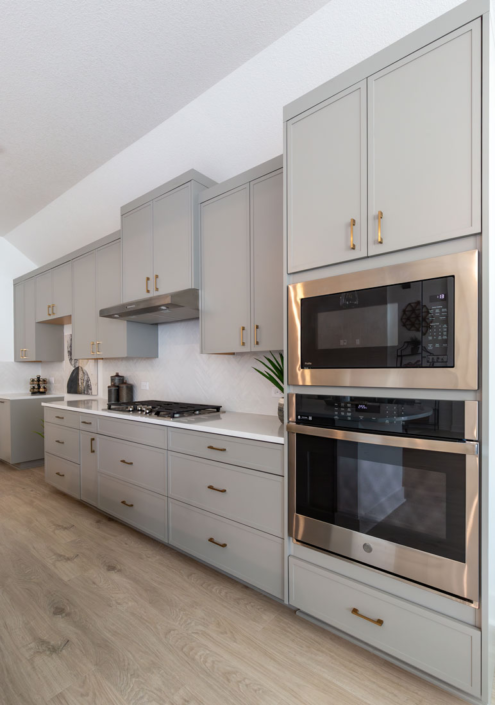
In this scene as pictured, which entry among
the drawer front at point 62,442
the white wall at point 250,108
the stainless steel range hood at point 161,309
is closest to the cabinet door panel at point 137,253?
the stainless steel range hood at point 161,309

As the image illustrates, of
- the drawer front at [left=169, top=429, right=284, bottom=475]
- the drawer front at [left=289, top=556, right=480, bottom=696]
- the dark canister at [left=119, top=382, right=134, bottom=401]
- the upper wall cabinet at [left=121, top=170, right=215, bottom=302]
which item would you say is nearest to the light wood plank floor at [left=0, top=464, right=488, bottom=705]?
the drawer front at [left=289, top=556, right=480, bottom=696]

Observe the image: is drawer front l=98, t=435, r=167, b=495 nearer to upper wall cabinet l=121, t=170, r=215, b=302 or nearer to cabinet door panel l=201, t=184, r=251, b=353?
cabinet door panel l=201, t=184, r=251, b=353

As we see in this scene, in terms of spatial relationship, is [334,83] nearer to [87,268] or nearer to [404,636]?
[404,636]

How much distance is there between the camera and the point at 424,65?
134 cm

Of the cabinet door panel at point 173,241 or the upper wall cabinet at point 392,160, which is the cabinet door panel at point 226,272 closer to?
the cabinet door panel at point 173,241

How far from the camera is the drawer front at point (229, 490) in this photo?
1.85 m

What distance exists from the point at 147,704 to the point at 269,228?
2273 mm

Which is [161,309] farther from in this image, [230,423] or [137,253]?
[230,423]

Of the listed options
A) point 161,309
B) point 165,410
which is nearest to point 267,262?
point 161,309

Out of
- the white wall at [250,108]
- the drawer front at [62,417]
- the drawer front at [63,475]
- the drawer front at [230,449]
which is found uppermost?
the white wall at [250,108]

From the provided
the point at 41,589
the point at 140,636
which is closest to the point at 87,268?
the point at 41,589

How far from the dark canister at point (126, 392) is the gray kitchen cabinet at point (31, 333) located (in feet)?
5.97

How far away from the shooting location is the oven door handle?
1.26 meters

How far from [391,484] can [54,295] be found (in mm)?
4332
